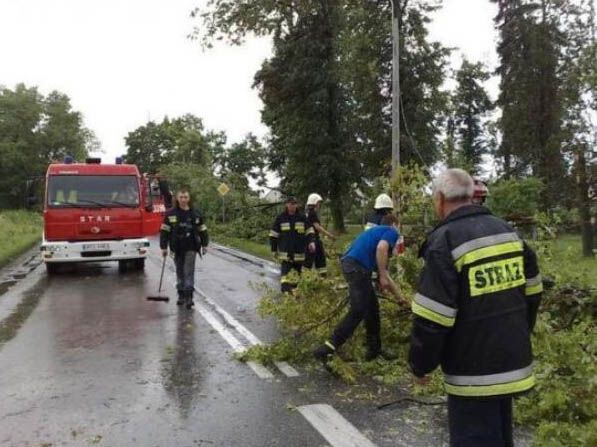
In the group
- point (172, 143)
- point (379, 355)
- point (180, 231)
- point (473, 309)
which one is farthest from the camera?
point (172, 143)

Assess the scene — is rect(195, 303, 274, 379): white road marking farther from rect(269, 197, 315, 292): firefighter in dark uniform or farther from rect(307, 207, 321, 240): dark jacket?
rect(307, 207, 321, 240): dark jacket

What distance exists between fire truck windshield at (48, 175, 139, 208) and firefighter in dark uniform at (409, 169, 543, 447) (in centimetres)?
1229

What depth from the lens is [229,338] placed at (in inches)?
309

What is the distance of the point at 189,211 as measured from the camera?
10.0 meters

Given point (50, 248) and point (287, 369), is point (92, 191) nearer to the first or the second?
point (50, 248)

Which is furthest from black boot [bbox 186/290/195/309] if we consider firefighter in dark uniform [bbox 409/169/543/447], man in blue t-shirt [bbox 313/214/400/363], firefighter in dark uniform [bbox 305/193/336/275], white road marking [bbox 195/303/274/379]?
firefighter in dark uniform [bbox 409/169/543/447]

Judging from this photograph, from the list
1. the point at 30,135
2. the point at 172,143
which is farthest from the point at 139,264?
the point at 172,143

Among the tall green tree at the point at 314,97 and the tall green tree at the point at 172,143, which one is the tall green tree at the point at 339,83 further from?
the tall green tree at the point at 172,143

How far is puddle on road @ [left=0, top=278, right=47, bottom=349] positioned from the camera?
27.4 ft

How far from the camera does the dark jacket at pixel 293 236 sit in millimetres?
9930

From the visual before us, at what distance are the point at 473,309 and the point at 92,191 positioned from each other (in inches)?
499

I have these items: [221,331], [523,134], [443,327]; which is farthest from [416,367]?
[523,134]

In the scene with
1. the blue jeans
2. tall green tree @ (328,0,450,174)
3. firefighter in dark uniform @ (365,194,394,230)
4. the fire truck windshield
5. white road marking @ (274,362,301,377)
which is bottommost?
white road marking @ (274,362,301,377)

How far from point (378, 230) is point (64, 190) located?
390 inches
